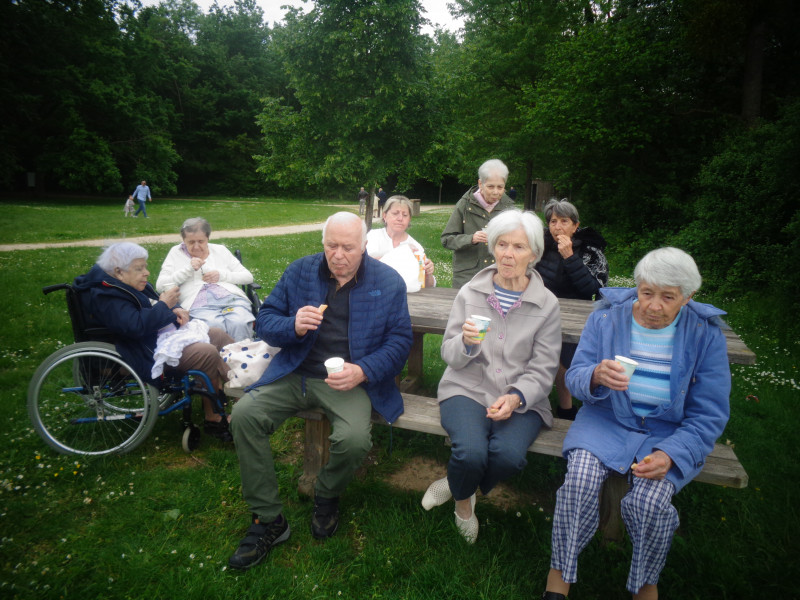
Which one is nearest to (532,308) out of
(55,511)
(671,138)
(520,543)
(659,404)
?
(659,404)

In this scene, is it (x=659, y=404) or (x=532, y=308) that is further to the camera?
(x=532, y=308)

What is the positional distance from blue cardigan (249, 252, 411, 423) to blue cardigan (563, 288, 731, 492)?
1.04m

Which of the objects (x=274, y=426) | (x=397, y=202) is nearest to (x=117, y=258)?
(x=274, y=426)

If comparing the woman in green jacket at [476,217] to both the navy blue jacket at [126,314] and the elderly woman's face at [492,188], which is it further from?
the navy blue jacket at [126,314]

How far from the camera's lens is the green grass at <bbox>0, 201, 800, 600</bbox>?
2.46 metres

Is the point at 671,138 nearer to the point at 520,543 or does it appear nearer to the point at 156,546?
the point at 520,543

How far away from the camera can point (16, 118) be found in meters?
30.2

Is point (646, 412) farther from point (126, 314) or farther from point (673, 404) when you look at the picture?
point (126, 314)

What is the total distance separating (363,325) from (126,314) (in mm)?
1722

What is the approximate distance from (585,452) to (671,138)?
12266mm

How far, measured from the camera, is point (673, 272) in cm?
234

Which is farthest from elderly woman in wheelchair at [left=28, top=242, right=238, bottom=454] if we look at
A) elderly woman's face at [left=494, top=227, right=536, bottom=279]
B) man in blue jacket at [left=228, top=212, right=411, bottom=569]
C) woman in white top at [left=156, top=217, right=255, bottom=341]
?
elderly woman's face at [left=494, top=227, right=536, bottom=279]

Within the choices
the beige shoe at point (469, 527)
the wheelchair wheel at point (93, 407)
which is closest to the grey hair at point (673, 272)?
the beige shoe at point (469, 527)

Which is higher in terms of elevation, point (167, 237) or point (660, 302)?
point (660, 302)
